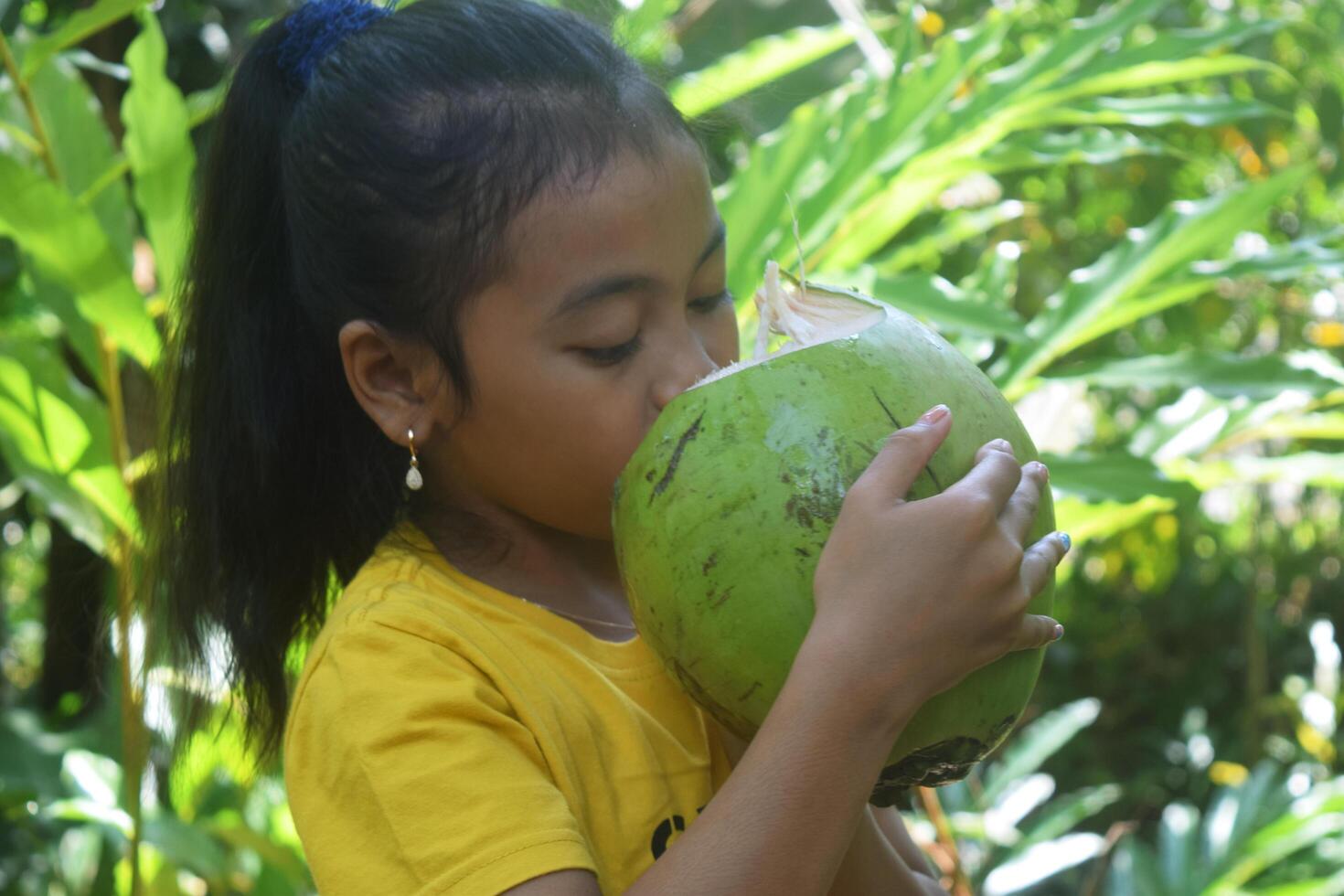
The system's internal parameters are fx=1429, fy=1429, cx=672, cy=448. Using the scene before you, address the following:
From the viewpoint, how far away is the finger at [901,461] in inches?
36.4

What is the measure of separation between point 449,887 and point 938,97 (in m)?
1.15

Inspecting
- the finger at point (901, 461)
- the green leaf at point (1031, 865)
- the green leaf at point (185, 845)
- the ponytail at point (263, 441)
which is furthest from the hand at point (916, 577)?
the green leaf at point (1031, 865)

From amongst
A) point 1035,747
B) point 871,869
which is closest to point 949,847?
point 1035,747

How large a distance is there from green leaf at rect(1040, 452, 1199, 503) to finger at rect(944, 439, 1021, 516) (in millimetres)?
652

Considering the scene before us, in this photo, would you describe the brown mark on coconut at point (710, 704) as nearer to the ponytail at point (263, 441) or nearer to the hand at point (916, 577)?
the hand at point (916, 577)

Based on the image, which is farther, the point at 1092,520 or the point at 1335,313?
the point at 1335,313

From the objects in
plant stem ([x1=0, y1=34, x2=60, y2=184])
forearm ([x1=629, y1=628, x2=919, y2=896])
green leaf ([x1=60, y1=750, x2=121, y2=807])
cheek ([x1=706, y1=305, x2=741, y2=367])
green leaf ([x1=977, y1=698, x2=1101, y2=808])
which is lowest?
green leaf ([x1=977, y1=698, x2=1101, y2=808])

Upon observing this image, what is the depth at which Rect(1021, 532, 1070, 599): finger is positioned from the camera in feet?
3.20

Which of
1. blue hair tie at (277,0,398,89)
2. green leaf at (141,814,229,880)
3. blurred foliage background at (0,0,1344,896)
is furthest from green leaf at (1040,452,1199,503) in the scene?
green leaf at (141,814,229,880)

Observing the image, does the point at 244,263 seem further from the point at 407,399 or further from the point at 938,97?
the point at 938,97

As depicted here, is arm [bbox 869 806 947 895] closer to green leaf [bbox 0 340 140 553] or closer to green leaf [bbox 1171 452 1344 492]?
green leaf [bbox 1171 452 1344 492]

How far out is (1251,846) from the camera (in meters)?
2.28

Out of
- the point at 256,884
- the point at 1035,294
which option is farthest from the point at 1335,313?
the point at 256,884

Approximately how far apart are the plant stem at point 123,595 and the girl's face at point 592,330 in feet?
2.72
